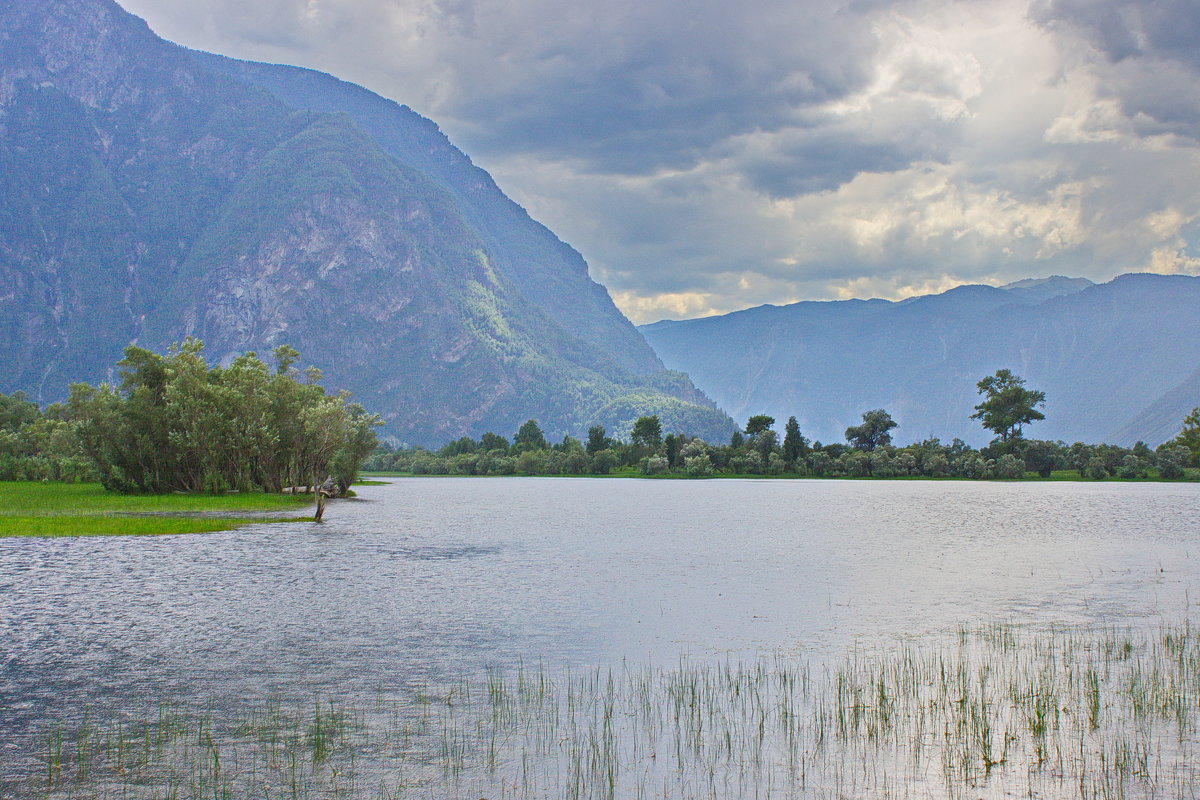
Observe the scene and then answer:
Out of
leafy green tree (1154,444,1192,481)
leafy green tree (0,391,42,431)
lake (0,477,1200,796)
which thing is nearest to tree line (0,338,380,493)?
lake (0,477,1200,796)

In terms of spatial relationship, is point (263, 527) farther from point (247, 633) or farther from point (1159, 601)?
point (1159, 601)

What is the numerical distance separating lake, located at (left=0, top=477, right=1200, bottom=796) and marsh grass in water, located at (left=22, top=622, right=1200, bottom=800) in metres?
1.57

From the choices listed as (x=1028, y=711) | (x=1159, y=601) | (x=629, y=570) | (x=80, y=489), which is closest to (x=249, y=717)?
(x=1028, y=711)

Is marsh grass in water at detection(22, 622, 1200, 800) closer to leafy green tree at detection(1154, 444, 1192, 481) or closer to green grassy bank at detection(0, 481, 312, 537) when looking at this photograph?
green grassy bank at detection(0, 481, 312, 537)

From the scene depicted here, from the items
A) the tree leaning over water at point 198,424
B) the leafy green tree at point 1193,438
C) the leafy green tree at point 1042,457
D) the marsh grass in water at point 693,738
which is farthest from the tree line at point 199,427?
the leafy green tree at point 1193,438

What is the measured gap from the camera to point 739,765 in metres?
16.0

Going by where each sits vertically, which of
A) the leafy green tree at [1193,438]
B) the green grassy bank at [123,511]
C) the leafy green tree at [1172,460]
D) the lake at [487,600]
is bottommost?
the lake at [487,600]

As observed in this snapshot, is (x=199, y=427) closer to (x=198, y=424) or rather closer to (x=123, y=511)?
(x=198, y=424)

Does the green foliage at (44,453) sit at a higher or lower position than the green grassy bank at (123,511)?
higher

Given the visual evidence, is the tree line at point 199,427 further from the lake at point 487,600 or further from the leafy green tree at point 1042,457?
the leafy green tree at point 1042,457

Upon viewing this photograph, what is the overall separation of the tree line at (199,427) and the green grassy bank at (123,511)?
349 cm

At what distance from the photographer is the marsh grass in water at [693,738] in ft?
48.4

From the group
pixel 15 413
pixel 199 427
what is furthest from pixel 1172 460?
pixel 15 413

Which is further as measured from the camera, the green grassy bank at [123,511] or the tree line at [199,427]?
the tree line at [199,427]
